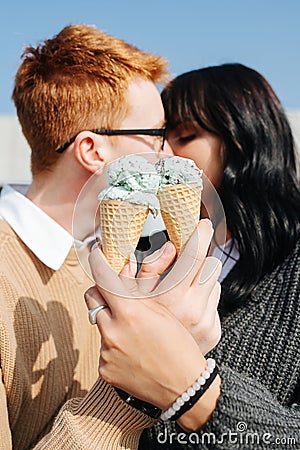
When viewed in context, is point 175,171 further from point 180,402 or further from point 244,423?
point 244,423

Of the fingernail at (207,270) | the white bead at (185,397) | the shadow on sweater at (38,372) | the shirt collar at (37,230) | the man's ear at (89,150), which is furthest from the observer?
the man's ear at (89,150)

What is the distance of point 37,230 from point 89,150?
452mm

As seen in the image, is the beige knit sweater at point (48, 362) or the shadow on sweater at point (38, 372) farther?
the shadow on sweater at point (38, 372)

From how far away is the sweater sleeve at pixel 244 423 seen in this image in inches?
65.6

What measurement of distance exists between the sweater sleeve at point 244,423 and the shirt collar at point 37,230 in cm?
104

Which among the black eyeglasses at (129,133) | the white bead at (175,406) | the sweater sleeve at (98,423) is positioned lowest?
the sweater sleeve at (98,423)

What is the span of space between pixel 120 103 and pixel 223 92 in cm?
52

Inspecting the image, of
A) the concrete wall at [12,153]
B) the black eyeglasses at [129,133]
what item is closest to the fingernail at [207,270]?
the black eyeglasses at [129,133]

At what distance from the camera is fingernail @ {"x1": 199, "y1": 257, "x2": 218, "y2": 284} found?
171cm

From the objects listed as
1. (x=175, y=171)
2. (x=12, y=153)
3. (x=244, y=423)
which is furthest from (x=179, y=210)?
(x=12, y=153)

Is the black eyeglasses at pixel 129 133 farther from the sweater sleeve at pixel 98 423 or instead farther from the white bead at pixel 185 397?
the white bead at pixel 185 397

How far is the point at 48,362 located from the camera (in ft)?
7.53

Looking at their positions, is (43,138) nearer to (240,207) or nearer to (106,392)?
(240,207)

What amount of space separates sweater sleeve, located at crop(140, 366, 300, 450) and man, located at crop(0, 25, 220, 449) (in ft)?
2.32
